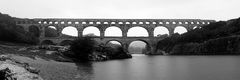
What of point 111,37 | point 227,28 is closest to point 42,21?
point 111,37

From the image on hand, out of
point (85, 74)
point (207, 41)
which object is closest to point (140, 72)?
point (85, 74)

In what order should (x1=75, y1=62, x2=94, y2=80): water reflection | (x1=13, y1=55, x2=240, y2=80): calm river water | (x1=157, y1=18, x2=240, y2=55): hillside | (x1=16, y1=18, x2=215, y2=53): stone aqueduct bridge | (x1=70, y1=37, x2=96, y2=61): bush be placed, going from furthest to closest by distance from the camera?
(x1=16, y1=18, x2=215, y2=53): stone aqueduct bridge → (x1=157, y1=18, x2=240, y2=55): hillside → (x1=70, y1=37, x2=96, y2=61): bush → (x1=75, y1=62, x2=94, y2=80): water reflection → (x1=13, y1=55, x2=240, y2=80): calm river water

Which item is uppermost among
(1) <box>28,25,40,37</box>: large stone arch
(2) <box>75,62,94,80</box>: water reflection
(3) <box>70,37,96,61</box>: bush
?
(1) <box>28,25,40,37</box>: large stone arch

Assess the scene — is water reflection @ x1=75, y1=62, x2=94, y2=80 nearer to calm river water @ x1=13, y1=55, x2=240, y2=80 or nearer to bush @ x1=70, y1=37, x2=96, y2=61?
calm river water @ x1=13, y1=55, x2=240, y2=80

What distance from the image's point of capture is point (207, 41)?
9256 centimetres

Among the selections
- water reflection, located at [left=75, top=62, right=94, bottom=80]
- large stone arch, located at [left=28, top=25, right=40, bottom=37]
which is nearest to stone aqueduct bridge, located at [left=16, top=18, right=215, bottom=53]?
large stone arch, located at [left=28, top=25, right=40, bottom=37]

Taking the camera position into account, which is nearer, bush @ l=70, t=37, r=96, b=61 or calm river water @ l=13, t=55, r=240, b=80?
calm river water @ l=13, t=55, r=240, b=80

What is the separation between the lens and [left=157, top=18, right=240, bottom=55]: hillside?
83.2 meters

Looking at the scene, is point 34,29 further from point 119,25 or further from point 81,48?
point 81,48

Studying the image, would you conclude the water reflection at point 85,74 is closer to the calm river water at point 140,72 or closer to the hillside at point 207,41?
the calm river water at point 140,72

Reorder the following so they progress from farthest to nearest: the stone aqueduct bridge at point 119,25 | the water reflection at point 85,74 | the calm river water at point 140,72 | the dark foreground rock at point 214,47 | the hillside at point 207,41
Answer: the stone aqueduct bridge at point 119,25, the hillside at point 207,41, the dark foreground rock at point 214,47, the water reflection at point 85,74, the calm river water at point 140,72

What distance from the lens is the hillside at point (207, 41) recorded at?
83188 mm

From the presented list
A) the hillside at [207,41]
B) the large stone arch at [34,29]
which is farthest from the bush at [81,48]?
the large stone arch at [34,29]

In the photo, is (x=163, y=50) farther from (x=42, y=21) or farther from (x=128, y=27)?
(x=42, y=21)
